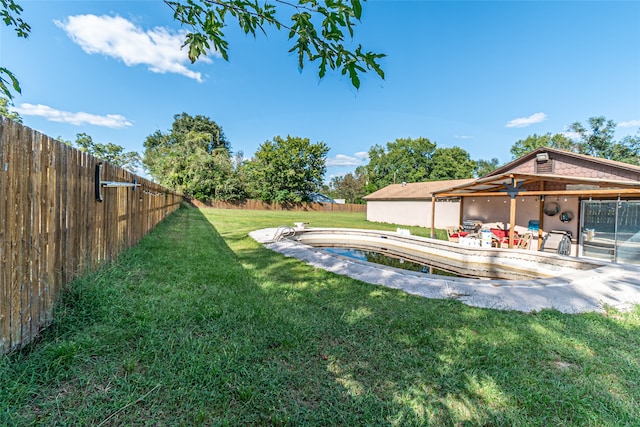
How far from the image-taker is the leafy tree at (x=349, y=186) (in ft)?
182

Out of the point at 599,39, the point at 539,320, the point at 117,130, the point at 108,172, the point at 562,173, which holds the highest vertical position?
the point at 117,130

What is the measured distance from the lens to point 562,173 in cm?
1123

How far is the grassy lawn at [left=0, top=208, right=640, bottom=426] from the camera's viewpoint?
1614mm

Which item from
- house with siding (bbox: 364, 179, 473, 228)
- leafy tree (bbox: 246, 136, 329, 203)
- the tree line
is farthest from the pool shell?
leafy tree (bbox: 246, 136, 329, 203)

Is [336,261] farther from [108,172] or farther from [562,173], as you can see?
[562,173]

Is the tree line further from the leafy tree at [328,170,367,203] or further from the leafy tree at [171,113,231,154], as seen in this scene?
the leafy tree at [328,170,367,203]

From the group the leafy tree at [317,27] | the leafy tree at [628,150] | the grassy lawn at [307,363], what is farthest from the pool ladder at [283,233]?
the leafy tree at [628,150]

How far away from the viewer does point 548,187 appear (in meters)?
10.3

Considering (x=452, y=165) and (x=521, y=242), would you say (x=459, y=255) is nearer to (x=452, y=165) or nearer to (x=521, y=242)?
(x=521, y=242)

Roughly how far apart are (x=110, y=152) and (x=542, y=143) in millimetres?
61675

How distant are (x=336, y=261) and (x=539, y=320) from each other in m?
3.83

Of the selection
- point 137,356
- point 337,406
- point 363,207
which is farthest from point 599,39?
point 363,207

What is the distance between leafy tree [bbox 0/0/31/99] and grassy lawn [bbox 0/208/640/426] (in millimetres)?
1744

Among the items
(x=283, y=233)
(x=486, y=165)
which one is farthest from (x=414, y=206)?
(x=486, y=165)
